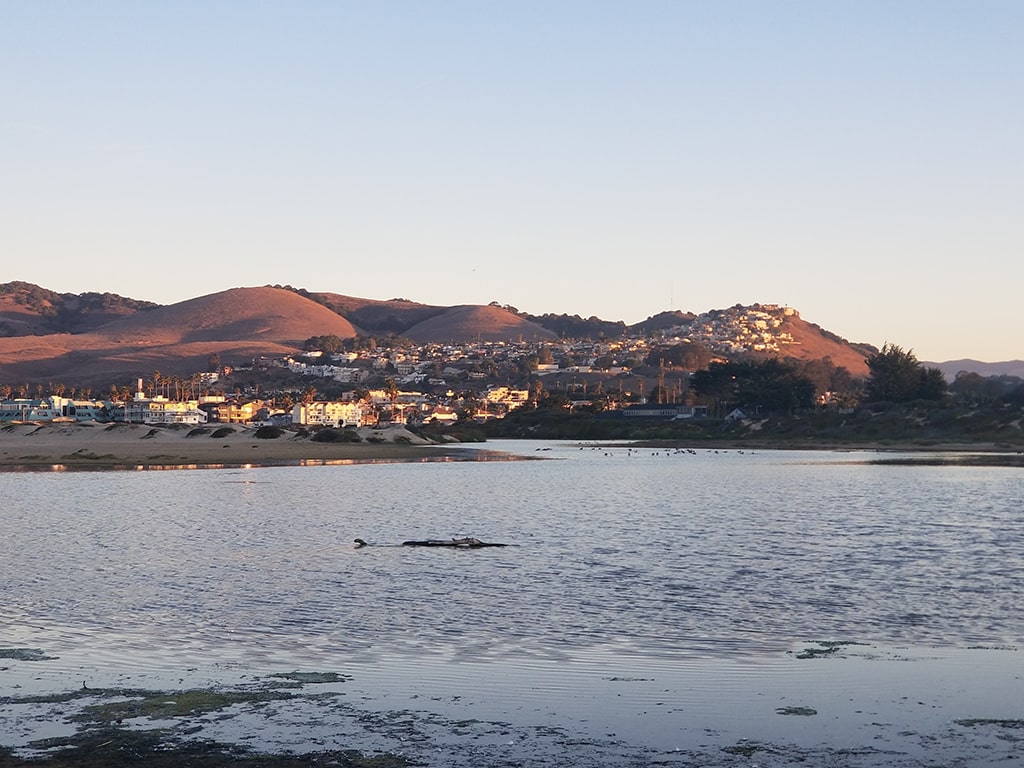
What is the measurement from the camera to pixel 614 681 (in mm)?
18406

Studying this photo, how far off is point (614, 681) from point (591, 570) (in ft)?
48.2

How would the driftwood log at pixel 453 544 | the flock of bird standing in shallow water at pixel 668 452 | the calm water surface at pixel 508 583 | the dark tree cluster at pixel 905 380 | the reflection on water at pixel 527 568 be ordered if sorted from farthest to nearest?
the dark tree cluster at pixel 905 380
the flock of bird standing in shallow water at pixel 668 452
the driftwood log at pixel 453 544
the reflection on water at pixel 527 568
the calm water surface at pixel 508 583

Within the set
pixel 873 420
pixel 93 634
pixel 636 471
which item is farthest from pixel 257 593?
pixel 873 420

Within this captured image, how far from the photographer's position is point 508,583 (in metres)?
30.2

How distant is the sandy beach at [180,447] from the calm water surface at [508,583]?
44.5 m

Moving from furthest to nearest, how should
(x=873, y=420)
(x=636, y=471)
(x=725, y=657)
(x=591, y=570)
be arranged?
(x=873, y=420)
(x=636, y=471)
(x=591, y=570)
(x=725, y=657)

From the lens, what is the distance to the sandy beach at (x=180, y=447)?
358 feet

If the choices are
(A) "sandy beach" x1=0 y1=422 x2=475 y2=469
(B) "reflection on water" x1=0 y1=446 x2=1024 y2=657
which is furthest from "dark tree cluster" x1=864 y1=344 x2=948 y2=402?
(B) "reflection on water" x1=0 y1=446 x2=1024 y2=657

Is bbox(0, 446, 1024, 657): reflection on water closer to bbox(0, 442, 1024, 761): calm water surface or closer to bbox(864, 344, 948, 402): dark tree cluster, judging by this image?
bbox(0, 442, 1024, 761): calm water surface

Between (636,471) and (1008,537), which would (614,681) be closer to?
(1008,537)

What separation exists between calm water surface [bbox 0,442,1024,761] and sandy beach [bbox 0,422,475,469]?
44.5m

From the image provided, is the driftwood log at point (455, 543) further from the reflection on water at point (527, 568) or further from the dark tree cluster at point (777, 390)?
the dark tree cluster at point (777, 390)

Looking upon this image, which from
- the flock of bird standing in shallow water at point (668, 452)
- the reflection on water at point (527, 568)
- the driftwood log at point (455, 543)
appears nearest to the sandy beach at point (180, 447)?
the flock of bird standing in shallow water at point (668, 452)

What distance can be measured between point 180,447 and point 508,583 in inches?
4324
